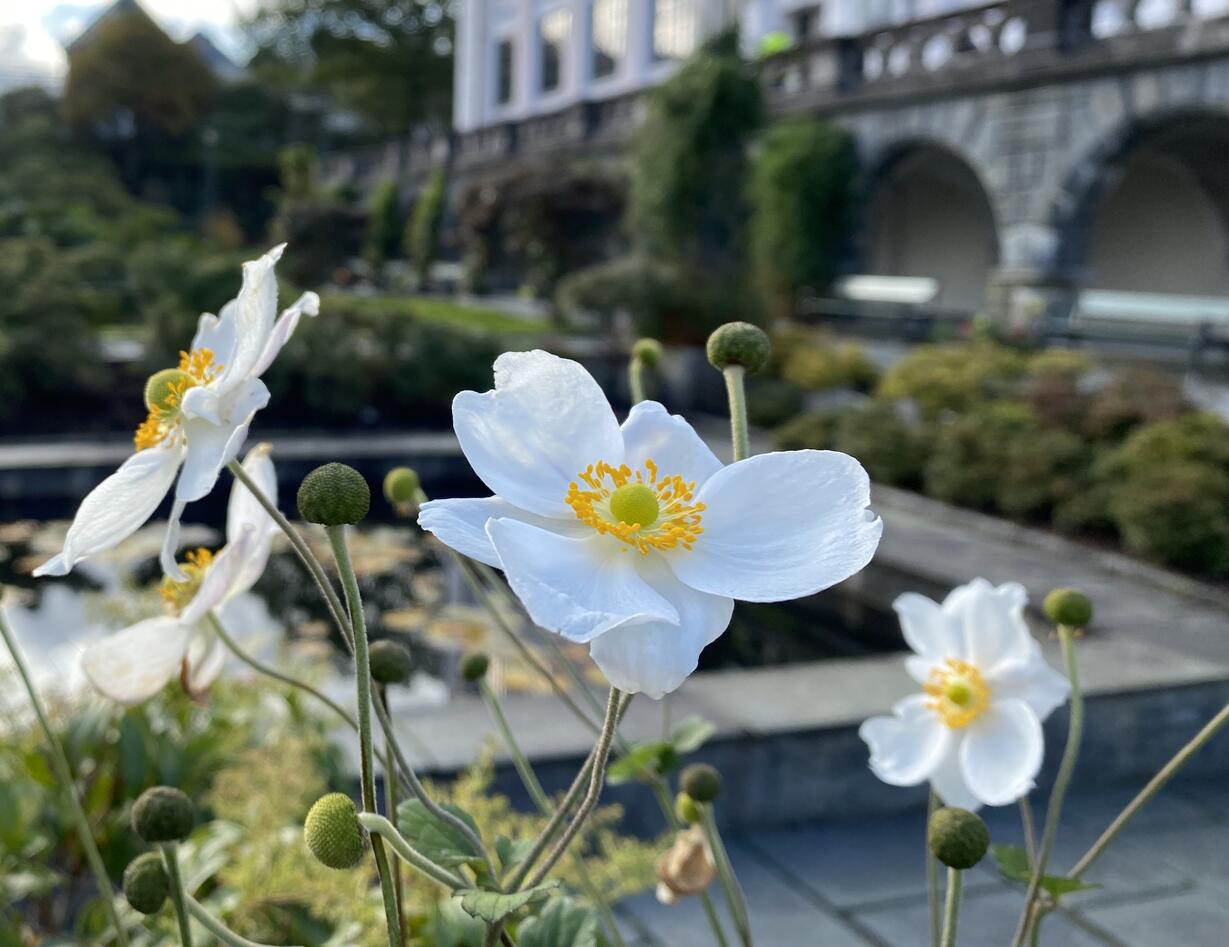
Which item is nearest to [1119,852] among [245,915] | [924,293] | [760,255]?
[245,915]

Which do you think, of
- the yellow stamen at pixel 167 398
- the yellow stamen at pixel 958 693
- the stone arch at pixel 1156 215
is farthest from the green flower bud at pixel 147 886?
the stone arch at pixel 1156 215

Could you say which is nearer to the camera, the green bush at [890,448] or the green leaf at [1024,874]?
the green leaf at [1024,874]

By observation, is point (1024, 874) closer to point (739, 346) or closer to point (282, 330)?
point (739, 346)

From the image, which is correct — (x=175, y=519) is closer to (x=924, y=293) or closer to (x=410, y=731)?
(x=410, y=731)

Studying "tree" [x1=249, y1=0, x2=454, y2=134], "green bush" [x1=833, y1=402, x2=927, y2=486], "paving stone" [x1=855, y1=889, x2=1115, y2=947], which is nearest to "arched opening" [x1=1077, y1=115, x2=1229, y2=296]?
"green bush" [x1=833, y1=402, x2=927, y2=486]

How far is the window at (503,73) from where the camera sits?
25406mm

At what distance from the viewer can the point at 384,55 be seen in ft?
103

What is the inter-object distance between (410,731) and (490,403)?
2.08m

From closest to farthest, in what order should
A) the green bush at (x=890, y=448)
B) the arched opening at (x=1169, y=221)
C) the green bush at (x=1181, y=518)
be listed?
the green bush at (x=1181, y=518) < the green bush at (x=890, y=448) < the arched opening at (x=1169, y=221)

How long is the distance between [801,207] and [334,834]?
47.6ft

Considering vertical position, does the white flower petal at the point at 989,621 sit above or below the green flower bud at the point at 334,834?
below

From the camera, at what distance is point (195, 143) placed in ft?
109

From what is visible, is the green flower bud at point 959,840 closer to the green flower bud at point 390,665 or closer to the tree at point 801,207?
the green flower bud at point 390,665

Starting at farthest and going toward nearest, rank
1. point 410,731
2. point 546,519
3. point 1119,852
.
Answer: point 1119,852, point 410,731, point 546,519
